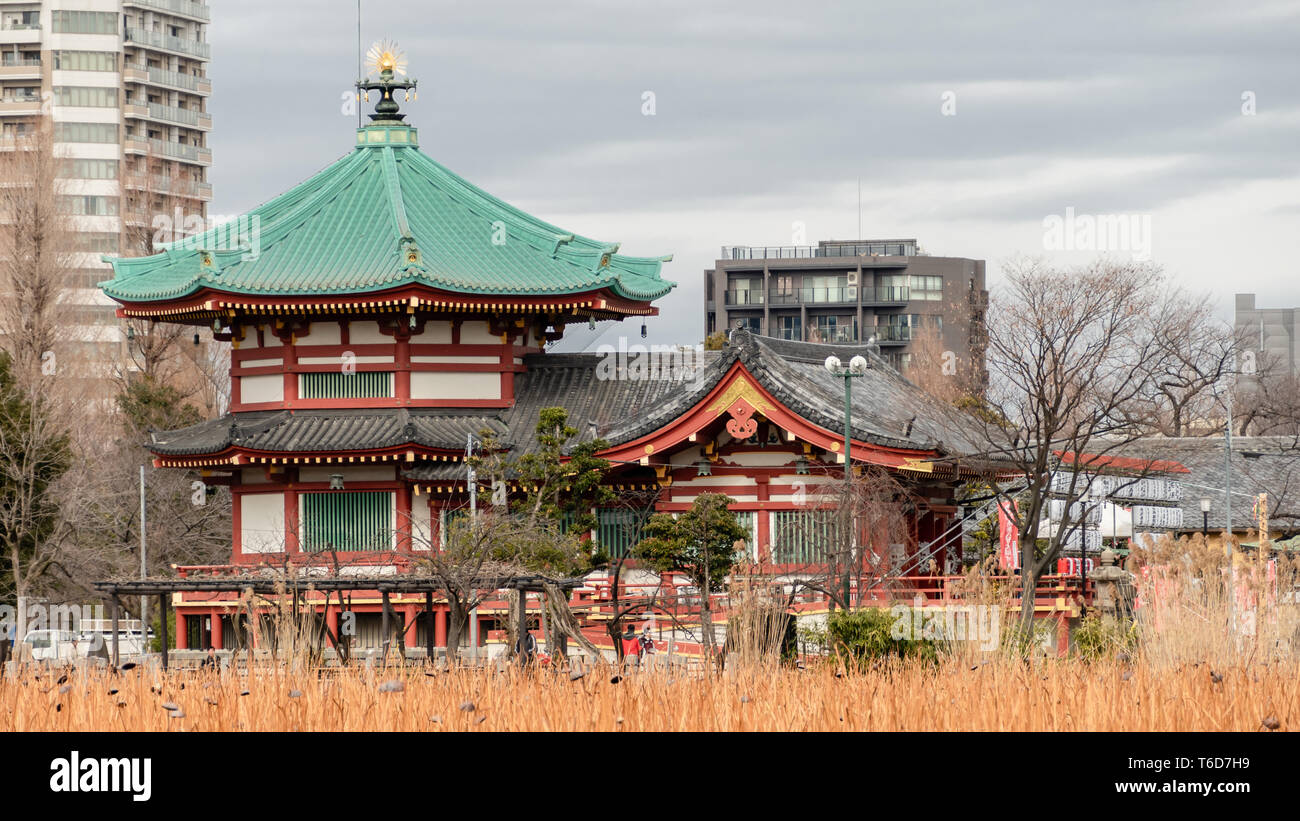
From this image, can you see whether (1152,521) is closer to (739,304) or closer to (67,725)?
(67,725)

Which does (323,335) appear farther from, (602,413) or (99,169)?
(99,169)

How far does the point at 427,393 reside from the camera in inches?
1302

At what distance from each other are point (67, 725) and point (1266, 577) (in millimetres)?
11742

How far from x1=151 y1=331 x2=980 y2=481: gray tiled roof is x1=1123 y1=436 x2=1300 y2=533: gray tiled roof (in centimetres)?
1565

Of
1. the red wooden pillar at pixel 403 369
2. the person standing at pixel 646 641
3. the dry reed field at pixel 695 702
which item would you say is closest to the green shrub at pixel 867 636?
the person standing at pixel 646 641

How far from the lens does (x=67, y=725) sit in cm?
1242

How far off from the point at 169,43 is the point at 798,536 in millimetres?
64021

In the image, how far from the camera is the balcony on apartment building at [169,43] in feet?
271

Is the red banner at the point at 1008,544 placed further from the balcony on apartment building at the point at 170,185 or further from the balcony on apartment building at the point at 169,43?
the balcony on apartment building at the point at 169,43

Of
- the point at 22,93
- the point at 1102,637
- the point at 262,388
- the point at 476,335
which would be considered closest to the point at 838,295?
the point at 22,93

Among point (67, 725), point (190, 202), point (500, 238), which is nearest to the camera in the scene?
point (67, 725)

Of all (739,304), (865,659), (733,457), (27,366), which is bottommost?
(865,659)

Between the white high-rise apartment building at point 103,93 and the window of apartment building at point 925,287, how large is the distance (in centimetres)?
3575
